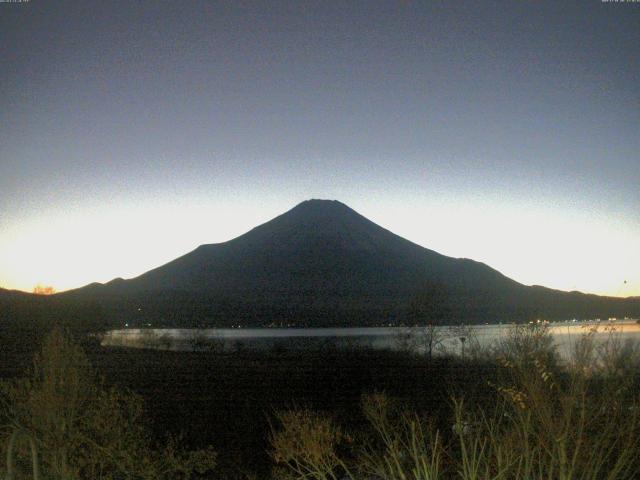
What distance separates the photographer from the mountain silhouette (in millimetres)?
95062

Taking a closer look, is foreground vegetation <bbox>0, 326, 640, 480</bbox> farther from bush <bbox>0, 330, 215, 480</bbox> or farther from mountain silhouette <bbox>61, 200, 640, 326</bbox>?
mountain silhouette <bbox>61, 200, 640, 326</bbox>

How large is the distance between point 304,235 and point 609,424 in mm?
139624

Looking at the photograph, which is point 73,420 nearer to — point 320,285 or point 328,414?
point 328,414

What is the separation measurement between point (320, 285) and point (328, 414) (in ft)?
297

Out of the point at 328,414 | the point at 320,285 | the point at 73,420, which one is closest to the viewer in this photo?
the point at 73,420

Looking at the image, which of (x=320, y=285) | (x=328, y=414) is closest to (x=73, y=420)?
(x=328, y=414)

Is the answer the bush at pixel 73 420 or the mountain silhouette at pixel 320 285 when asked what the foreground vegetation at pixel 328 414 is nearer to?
the bush at pixel 73 420

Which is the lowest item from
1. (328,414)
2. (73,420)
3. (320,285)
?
(328,414)

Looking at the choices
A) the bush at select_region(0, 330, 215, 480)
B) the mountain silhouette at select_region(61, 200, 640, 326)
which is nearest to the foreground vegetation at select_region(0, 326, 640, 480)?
the bush at select_region(0, 330, 215, 480)

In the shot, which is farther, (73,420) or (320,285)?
(320,285)

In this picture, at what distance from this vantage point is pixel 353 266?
438ft

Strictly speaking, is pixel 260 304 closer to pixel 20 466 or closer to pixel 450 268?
pixel 450 268

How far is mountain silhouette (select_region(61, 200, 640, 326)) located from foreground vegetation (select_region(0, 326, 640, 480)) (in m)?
30.6

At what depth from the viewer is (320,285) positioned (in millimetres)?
126688
